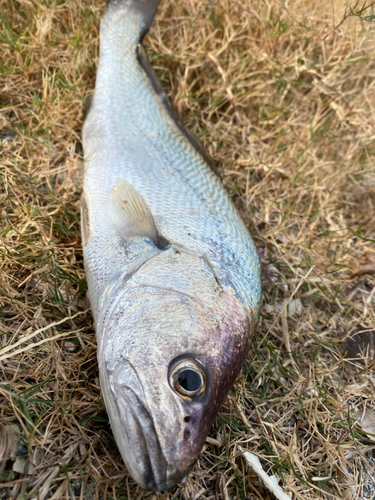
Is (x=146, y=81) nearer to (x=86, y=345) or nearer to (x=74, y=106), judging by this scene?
(x=74, y=106)

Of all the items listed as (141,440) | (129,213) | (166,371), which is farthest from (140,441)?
(129,213)

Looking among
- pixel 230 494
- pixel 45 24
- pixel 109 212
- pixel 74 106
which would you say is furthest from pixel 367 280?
pixel 45 24

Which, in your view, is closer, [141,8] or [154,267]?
[154,267]

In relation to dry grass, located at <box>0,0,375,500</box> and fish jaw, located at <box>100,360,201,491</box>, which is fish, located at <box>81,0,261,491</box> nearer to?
fish jaw, located at <box>100,360,201,491</box>

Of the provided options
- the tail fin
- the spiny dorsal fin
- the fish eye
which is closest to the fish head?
the fish eye

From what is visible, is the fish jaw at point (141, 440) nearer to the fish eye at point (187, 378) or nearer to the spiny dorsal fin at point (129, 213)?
the fish eye at point (187, 378)

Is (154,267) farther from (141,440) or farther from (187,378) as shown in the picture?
(141,440)

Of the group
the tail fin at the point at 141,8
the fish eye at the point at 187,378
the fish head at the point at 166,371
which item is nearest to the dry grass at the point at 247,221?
the tail fin at the point at 141,8
